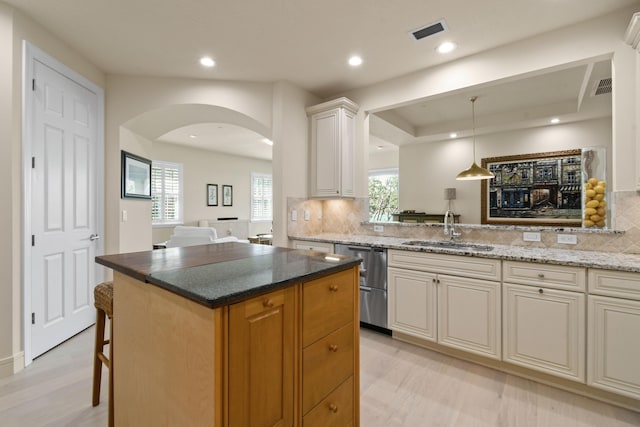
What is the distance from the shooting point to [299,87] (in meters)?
3.64

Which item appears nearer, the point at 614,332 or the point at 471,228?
the point at 614,332

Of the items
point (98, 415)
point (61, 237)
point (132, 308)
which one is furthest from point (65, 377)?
point (132, 308)

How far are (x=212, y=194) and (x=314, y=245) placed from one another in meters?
5.28

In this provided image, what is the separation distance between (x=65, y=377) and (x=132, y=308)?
61.7 inches

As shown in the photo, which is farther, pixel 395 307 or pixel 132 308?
pixel 395 307

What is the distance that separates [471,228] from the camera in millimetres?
2963

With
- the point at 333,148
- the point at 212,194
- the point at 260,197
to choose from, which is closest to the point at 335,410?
the point at 333,148

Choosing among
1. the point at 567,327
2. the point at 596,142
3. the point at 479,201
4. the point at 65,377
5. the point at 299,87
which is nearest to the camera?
the point at 567,327

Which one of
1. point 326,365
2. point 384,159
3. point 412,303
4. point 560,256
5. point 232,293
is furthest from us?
point 384,159

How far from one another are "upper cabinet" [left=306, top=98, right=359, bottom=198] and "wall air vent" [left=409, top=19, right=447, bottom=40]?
3.41ft

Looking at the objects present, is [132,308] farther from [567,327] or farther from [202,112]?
[202,112]

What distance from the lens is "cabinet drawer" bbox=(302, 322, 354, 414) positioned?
4.00ft

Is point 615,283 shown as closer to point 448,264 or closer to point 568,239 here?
point 568,239

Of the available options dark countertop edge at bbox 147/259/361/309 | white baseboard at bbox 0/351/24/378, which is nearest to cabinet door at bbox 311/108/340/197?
dark countertop edge at bbox 147/259/361/309
